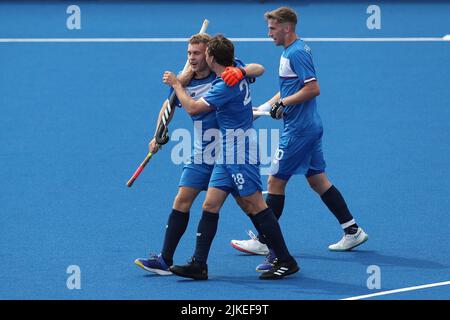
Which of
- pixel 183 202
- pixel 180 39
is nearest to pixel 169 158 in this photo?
pixel 183 202

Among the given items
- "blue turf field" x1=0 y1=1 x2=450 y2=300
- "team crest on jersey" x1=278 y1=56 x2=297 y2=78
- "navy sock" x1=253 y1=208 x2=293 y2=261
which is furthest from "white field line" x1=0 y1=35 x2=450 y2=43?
"navy sock" x1=253 y1=208 x2=293 y2=261

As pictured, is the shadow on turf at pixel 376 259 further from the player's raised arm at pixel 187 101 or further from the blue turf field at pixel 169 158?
the player's raised arm at pixel 187 101

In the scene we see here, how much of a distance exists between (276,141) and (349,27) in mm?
5667

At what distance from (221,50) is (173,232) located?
1.55 m

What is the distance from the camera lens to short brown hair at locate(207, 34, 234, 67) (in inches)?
374

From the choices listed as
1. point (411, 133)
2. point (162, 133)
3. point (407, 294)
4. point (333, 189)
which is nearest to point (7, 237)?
point (162, 133)

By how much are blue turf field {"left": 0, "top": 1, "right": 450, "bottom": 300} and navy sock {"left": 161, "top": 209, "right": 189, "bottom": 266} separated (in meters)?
0.23

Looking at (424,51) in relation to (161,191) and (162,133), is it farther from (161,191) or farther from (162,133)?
(162,133)

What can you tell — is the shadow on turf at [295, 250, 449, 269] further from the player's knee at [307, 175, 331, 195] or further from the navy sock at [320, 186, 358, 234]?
the player's knee at [307, 175, 331, 195]

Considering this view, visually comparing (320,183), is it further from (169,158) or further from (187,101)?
(169,158)

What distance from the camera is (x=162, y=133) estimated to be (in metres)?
9.98

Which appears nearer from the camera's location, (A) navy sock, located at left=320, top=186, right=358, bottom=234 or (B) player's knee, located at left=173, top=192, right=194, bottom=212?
(B) player's knee, located at left=173, top=192, right=194, bottom=212

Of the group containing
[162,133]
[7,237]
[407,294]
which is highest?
[162,133]

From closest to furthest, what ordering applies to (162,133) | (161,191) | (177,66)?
(162,133), (161,191), (177,66)
